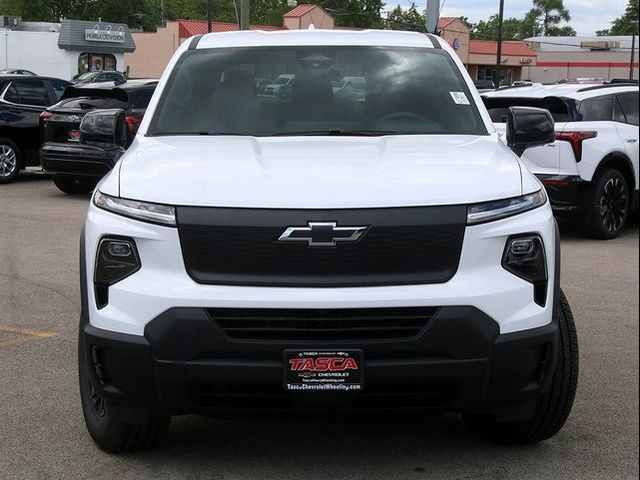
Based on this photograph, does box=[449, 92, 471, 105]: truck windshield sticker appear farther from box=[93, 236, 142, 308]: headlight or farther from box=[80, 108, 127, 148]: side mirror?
box=[93, 236, 142, 308]: headlight

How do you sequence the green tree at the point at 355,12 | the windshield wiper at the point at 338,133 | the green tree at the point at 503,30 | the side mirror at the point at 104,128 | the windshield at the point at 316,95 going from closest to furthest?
1. the windshield wiper at the point at 338,133
2. the windshield at the point at 316,95
3. the side mirror at the point at 104,128
4. the green tree at the point at 355,12
5. the green tree at the point at 503,30

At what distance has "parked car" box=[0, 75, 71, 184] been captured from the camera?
1536 cm

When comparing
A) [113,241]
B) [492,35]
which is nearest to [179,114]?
[113,241]

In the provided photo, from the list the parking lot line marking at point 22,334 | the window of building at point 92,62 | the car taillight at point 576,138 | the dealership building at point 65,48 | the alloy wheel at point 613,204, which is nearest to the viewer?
the parking lot line marking at point 22,334

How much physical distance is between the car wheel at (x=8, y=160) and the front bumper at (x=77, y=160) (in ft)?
6.49

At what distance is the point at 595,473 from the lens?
3.97m

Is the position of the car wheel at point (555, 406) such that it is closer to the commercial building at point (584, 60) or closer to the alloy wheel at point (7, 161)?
the alloy wheel at point (7, 161)

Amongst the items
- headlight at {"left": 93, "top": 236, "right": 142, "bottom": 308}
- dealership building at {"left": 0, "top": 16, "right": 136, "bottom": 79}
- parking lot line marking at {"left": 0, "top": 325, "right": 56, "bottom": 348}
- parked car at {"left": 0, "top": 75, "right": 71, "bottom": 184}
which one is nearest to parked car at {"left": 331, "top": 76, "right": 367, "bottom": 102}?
headlight at {"left": 93, "top": 236, "right": 142, "bottom": 308}

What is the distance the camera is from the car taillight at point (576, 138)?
10.1m

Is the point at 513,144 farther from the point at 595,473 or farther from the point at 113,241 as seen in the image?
the point at 113,241

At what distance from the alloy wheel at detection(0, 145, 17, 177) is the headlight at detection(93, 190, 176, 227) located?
12420 mm

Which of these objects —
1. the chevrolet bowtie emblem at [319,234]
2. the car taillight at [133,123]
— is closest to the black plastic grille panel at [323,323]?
the chevrolet bowtie emblem at [319,234]

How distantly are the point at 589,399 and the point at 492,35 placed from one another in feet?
420

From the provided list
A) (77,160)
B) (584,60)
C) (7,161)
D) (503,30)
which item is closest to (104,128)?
(77,160)
